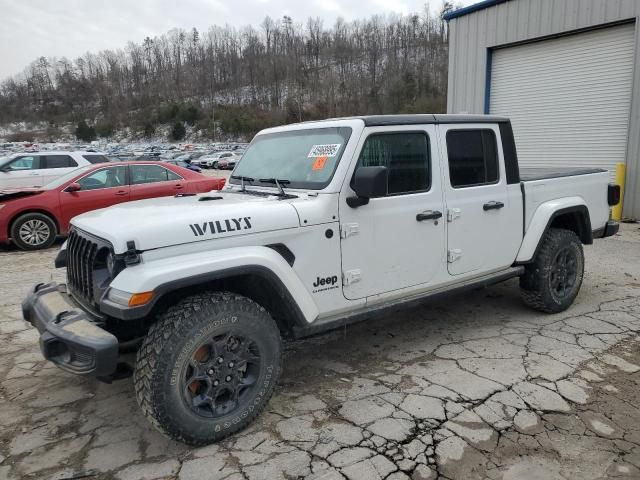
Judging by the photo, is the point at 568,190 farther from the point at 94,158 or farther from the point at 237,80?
the point at 237,80

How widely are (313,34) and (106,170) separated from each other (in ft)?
365

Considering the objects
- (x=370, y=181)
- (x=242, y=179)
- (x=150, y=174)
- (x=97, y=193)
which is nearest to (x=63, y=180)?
(x=97, y=193)

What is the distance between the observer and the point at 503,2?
475 inches

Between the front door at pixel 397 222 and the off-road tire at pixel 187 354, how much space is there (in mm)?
771

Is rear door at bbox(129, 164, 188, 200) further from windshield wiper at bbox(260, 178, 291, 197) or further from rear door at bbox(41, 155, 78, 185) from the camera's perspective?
windshield wiper at bbox(260, 178, 291, 197)

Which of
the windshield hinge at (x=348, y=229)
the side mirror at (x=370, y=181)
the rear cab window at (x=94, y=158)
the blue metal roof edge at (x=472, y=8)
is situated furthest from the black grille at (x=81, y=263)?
the blue metal roof edge at (x=472, y=8)

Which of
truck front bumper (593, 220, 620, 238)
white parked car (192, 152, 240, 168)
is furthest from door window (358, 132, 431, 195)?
white parked car (192, 152, 240, 168)

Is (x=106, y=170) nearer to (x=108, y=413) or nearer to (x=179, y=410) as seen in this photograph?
(x=108, y=413)

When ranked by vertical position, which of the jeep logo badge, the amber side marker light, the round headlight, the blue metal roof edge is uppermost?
the blue metal roof edge

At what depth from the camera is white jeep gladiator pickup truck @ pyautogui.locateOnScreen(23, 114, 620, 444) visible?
2.71 meters

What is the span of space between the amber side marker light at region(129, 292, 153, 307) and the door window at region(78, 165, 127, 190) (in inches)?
279

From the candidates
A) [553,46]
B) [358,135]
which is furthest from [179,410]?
[553,46]

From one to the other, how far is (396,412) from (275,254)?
129cm

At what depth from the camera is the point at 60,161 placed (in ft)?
41.5
